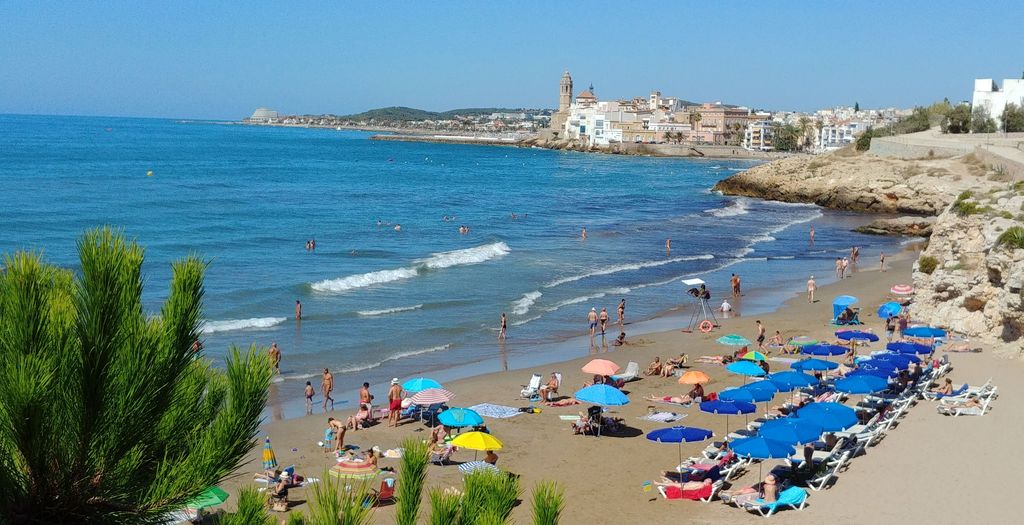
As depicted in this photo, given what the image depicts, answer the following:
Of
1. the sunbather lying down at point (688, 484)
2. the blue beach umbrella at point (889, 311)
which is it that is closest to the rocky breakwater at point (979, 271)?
the blue beach umbrella at point (889, 311)

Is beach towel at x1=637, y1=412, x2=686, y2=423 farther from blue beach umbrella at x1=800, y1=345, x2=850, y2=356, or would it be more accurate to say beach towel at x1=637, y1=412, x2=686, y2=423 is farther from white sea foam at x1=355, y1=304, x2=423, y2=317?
white sea foam at x1=355, y1=304, x2=423, y2=317

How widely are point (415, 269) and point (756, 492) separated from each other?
24.1 m

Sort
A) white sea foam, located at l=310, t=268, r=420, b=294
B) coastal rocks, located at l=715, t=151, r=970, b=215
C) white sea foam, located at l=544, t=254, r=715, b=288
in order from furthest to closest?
1. coastal rocks, located at l=715, t=151, r=970, b=215
2. white sea foam, located at l=544, t=254, r=715, b=288
3. white sea foam, located at l=310, t=268, r=420, b=294

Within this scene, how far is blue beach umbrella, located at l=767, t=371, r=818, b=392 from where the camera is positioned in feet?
54.0

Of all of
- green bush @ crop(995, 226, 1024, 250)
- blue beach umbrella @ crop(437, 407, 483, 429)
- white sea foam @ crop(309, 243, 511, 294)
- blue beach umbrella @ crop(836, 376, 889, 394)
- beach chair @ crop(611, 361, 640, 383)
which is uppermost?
green bush @ crop(995, 226, 1024, 250)

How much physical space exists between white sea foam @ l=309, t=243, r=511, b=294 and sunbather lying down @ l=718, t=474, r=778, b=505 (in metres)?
20.0

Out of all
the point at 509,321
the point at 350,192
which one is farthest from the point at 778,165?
the point at 509,321

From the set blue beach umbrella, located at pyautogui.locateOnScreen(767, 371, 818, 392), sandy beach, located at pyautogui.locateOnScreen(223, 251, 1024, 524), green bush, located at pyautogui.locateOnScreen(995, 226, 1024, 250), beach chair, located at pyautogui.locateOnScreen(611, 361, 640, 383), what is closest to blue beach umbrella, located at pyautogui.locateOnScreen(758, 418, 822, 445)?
sandy beach, located at pyautogui.locateOnScreen(223, 251, 1024, 524)

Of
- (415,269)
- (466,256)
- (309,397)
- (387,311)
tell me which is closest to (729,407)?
(309,397)

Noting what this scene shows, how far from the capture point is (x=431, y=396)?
54.6 ft

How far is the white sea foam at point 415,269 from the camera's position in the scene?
104 ft

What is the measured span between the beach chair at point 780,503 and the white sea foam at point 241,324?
1615 cm

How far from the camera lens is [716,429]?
16.5 meters

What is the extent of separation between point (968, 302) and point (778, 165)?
187 ft
